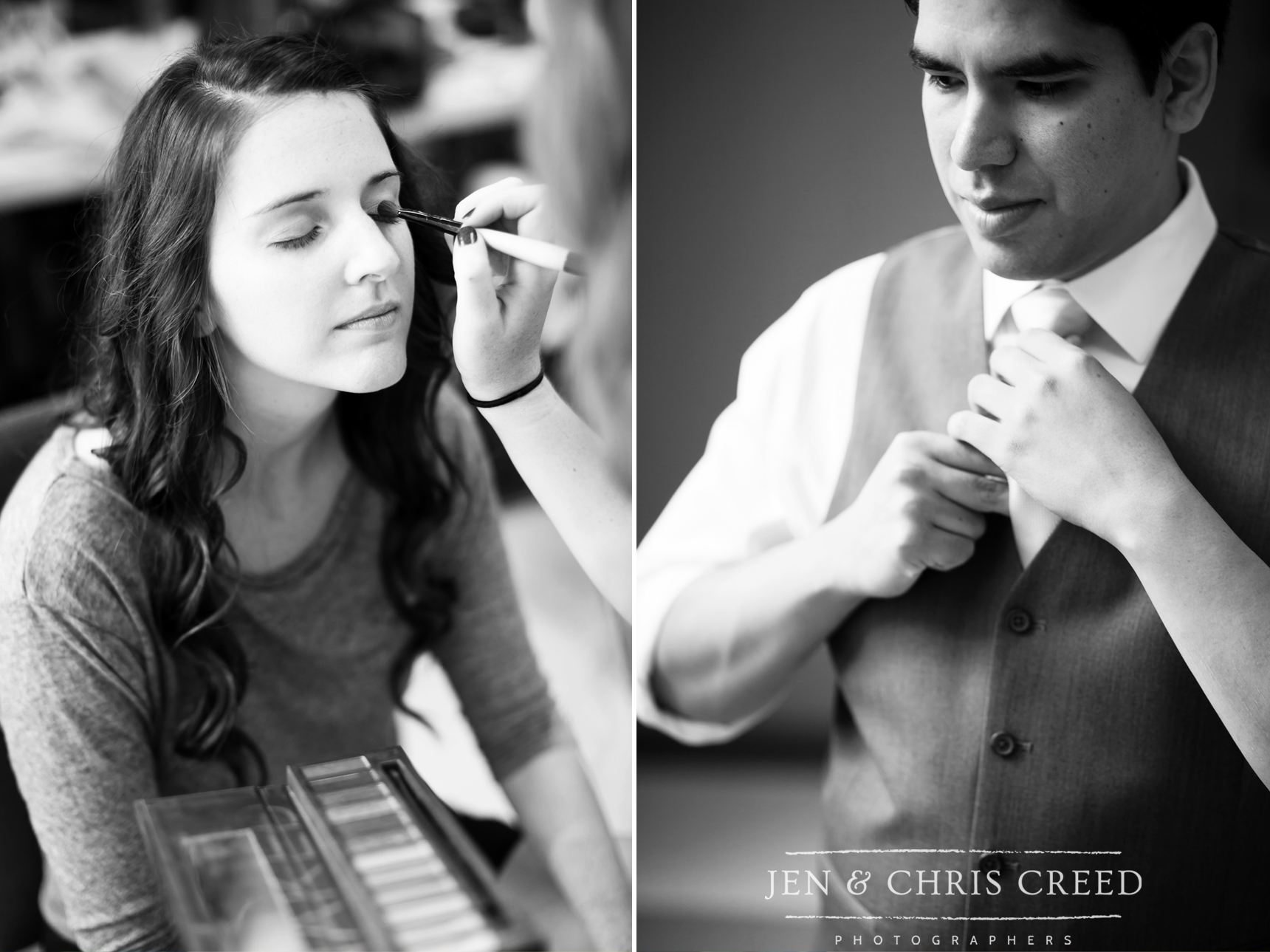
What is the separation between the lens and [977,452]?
129 centimetres

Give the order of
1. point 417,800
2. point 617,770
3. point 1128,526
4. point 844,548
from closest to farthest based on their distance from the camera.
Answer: point 417,800, point 1128,526, point 844,548, point 617,770

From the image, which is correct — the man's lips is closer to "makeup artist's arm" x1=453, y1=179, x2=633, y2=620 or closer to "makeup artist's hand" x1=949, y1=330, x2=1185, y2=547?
"makeup artist's hand" x1=949, y1=330, x2=1185, y2=547

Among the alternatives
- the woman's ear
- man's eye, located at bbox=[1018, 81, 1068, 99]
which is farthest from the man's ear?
the woman's ear

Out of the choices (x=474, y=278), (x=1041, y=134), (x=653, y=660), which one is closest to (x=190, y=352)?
(x=474, y=278)

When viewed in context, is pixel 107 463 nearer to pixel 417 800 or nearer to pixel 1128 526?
pixel 417 800

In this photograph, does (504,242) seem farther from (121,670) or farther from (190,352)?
(121,670)

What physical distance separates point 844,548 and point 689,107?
53 centimetres

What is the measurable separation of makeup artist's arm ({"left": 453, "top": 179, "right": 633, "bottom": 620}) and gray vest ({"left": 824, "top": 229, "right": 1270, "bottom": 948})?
0.29m

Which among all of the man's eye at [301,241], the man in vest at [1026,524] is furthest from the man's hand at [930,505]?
the man's eye at [301,241]

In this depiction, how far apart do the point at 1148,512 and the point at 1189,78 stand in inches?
18.2

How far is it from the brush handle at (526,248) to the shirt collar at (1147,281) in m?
0.52

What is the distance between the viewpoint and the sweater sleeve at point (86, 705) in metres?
1.14

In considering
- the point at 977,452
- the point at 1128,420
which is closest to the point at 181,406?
the point at 977,452

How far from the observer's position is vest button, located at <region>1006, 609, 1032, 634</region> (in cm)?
128
